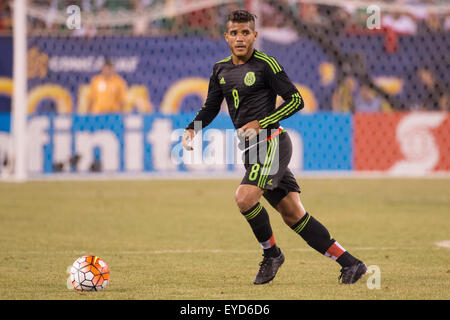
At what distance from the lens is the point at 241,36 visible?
22.1 ft

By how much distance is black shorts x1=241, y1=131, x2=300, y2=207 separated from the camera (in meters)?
6.72

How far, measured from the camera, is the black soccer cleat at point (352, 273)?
680cm

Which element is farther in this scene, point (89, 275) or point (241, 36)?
point (241, 36)

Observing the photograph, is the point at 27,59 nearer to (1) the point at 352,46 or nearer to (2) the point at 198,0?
(2) the point at 198,0

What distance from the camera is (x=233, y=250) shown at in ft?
29.8

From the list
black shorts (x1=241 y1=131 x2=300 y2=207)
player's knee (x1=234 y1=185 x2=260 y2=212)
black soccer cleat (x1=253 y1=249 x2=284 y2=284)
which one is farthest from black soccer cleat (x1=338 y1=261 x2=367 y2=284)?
player's knee (x1=234 y1=185 x2=260 y2=212)

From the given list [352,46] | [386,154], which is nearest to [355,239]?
[386,154]

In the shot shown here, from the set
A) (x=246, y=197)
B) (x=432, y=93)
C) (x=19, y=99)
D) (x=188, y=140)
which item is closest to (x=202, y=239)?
(x=188, y=140)

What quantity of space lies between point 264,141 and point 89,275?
155 centimetres

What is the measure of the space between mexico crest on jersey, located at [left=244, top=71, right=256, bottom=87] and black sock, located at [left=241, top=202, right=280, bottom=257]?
2.84 feet

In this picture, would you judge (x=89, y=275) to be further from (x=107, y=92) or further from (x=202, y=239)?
(x=107, y=92)

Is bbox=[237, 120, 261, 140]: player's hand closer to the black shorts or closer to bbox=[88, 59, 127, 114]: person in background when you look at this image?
the black shorts

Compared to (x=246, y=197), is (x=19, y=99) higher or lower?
higher

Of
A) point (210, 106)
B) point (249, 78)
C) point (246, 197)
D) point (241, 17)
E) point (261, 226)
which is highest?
point (241, 17)
